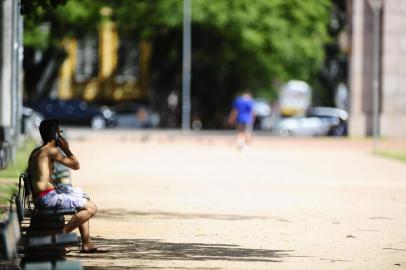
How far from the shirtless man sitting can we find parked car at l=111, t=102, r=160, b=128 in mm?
66148

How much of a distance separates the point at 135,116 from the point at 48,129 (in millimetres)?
68924

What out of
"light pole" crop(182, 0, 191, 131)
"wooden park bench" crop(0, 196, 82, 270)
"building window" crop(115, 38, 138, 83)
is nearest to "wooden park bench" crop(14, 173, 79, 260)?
"wooden park bench" crop(0, 196, 82, 270)

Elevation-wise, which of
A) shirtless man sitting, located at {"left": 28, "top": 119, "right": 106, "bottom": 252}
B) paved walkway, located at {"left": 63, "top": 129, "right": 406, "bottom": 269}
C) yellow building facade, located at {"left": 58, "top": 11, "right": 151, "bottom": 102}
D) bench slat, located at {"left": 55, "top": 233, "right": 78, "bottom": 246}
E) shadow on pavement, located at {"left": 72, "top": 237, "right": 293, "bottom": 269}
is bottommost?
paved walkway, located at {"left": 63, "top": 129, "right": 406, "bottom": 269}

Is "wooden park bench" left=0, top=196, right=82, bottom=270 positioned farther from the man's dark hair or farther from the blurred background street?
the man's dark hair

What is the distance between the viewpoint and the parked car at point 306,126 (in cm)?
7288

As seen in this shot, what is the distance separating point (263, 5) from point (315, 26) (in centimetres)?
293

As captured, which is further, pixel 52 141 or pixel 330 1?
pixel 330 1

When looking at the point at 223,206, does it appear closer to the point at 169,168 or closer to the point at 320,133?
the point at 169,168

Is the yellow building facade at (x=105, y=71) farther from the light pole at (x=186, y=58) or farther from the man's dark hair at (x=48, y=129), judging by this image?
the man's dark hair at (x=48, y=129)

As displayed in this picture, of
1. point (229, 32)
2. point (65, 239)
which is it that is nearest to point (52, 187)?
point (65, 239)

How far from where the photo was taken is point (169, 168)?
31.3 meters

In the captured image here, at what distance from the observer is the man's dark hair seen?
12875 millimetres

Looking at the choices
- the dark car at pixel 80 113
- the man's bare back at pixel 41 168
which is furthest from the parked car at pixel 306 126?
the man's bare back at pixel 41 168

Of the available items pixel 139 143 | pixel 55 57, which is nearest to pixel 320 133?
pixel 55 57
